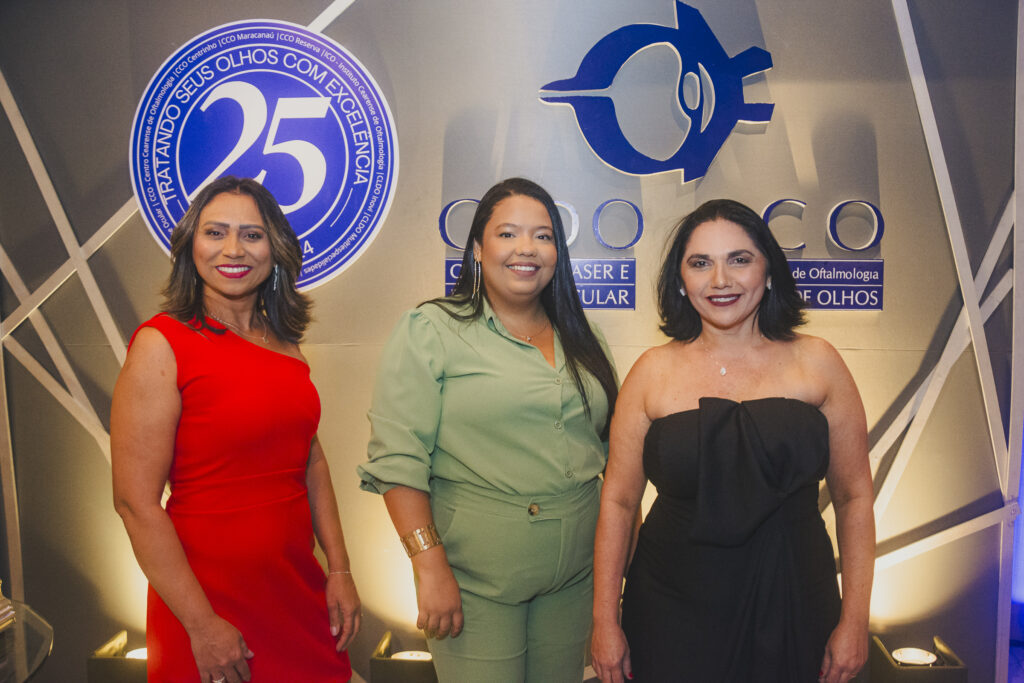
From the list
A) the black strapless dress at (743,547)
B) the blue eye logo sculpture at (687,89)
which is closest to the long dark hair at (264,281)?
the black strapless dress at (743,547)

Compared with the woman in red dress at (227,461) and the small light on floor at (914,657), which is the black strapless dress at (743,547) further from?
the small light on floor at (914,657)

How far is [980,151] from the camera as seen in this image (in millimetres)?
2959

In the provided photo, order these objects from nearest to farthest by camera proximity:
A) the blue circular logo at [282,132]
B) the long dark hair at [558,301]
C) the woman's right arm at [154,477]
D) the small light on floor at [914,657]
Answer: the woman's right arm at [154,477]
the long dark hair at [558,301]
the small light on floor at [914,657]
the blue circular logo at [282,132]

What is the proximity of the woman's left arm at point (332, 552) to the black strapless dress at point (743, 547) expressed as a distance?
865 millimetres

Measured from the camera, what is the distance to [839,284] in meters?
3.01

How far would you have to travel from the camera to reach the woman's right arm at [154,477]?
5.25ft

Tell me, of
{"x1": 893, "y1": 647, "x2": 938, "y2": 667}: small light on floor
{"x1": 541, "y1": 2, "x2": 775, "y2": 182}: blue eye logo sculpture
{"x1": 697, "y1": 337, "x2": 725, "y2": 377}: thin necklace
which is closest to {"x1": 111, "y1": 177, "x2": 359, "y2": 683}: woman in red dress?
{"x1": 697, "y1": 337, "x2": 725, "y2": 377}: thin necklace

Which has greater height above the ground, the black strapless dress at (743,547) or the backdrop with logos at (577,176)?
the backdrop with logos at (577,176)

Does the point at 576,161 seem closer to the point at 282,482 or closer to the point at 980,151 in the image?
the point at 980,151

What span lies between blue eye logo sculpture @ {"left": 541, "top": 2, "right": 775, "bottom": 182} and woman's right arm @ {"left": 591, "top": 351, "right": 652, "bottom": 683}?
57.7 inches

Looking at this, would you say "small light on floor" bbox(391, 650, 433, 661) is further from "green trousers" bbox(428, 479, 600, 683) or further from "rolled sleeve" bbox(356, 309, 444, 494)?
"rolled sleeve" bbox(356, 309, 444, 494)

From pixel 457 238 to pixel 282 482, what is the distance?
5.18 feet

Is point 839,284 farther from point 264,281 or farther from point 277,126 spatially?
point 277,126

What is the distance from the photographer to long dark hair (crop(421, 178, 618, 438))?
1.96 metres
